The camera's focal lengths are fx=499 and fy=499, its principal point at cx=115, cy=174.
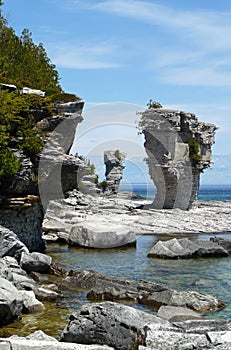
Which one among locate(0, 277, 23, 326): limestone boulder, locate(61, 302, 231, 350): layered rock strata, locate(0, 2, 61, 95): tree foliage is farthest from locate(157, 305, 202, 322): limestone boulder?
locate(0, 2, 61, 95): tree foliage

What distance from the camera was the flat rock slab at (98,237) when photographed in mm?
31922

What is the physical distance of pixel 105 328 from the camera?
40.8ft

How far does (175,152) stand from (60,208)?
18.1 metres

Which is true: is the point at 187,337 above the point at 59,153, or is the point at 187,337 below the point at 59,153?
below

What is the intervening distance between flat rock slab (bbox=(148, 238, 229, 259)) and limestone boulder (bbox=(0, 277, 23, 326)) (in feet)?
49.5

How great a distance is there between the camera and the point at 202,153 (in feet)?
203

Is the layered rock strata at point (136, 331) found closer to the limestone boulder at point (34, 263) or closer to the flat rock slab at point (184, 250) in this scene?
the limestone boulder at point (34, 263)

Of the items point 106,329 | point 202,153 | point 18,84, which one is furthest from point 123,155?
point 106,329

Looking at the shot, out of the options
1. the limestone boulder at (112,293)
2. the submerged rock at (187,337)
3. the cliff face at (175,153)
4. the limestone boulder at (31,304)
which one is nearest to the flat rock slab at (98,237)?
the limestone boulder at (112,293)

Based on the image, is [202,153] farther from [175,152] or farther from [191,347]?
[191,347]

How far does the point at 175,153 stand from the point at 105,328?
4644 centimetres

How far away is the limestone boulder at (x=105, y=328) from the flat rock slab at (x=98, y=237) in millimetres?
18892

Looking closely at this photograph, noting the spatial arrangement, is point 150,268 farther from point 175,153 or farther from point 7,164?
point 175,153

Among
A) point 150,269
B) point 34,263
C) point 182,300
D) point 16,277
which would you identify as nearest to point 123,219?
point 150,269
